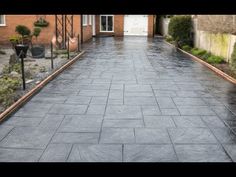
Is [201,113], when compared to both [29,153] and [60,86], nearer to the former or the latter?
[29,153]

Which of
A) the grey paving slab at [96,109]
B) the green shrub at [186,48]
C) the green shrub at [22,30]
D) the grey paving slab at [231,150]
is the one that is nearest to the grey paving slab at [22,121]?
the grey paving slab at [96,109]

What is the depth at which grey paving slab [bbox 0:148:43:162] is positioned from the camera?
4523mm

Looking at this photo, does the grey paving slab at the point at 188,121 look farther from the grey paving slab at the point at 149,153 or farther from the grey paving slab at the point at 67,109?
the grey paving slab at the point at 67,109

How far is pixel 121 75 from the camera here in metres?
11.9

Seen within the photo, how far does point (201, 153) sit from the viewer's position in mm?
4832

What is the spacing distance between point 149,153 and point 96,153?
0.80 metres

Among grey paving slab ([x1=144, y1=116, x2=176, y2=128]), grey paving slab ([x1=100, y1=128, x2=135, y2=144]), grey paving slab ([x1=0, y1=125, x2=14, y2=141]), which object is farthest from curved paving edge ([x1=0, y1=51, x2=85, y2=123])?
grey paving slab ([x1=144, y1=116, x2=176, y2=128])

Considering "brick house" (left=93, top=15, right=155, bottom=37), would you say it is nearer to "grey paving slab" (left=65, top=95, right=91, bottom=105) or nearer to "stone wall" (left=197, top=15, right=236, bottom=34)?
"stone wall" (left=197, top=15, right=236, bottom=34)

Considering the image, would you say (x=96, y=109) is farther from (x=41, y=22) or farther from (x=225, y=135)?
(x=41, y=22)

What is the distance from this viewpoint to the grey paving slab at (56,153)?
457 cm
